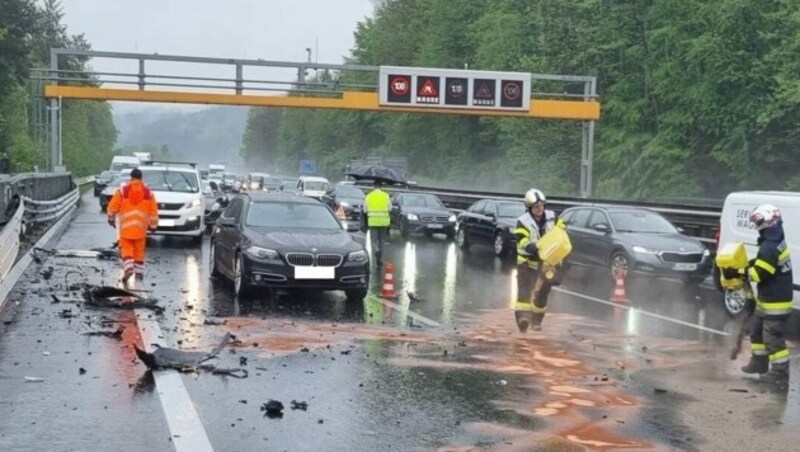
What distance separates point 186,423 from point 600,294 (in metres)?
11.0

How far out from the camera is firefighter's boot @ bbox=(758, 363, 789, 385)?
9.08m

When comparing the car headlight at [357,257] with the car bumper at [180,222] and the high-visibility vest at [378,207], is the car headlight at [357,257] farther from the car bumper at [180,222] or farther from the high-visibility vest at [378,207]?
the car bumper at [180,222]

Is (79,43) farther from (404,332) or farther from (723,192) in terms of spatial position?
(404,332)

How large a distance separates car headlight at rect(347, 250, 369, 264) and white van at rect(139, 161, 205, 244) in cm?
1013

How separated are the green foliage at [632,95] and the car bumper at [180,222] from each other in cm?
2538

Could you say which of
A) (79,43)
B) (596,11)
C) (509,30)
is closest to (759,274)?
(596,11)

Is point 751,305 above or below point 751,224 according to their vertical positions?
below

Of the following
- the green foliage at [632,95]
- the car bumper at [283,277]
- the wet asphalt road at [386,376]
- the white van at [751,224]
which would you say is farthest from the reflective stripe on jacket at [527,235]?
the green foliage at [632,95]

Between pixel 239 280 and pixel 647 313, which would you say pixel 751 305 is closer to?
pixel 647 313

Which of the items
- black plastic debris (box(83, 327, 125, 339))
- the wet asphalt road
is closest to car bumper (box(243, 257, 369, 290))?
the wet asphalt road

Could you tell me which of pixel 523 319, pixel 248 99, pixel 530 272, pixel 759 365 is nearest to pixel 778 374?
pixel 759 365

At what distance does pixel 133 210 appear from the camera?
14.2m

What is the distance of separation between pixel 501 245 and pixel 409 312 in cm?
1086

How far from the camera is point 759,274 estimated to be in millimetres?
9273
